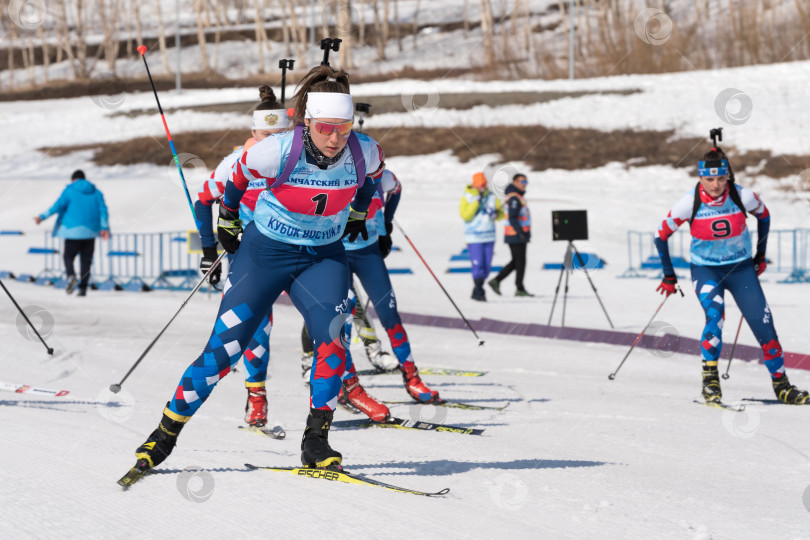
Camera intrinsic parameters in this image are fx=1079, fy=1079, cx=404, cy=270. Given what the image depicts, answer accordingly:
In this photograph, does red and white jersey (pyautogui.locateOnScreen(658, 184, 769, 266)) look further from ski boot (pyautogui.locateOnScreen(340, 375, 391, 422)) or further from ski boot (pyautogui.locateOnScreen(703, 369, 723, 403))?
ski boot (pyautogui.locateOnScreen(340, 375, 391, 422))

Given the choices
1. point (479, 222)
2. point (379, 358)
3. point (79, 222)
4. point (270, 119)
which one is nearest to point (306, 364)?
point (379, 358)

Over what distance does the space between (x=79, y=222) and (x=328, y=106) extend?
12548 mm

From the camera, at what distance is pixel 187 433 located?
20.6 feet

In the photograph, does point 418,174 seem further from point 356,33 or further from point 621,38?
point 356,33

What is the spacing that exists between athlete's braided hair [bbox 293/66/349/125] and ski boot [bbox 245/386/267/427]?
2141mm

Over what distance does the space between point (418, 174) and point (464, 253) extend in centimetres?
1205

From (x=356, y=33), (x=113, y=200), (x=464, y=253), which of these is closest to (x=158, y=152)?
(x=113, y=200)

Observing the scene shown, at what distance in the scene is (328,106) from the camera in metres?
4.89

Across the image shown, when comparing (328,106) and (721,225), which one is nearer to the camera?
(328,106)

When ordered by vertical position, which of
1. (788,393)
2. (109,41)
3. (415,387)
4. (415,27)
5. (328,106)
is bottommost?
(788,393)

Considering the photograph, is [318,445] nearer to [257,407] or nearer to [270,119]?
[257,407]

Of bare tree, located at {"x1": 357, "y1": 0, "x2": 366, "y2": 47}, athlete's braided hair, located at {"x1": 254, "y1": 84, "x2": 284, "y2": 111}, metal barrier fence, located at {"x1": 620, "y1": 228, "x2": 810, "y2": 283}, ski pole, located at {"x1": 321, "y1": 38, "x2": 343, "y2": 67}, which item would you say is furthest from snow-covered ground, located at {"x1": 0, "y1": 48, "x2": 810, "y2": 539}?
bare tree, located at {"x1": 357, "y1": 0, "x2": 366, "y2": 47}

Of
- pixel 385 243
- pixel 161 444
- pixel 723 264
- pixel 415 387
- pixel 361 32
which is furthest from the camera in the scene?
pixel 361 32

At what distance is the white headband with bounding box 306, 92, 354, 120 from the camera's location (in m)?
4.89
